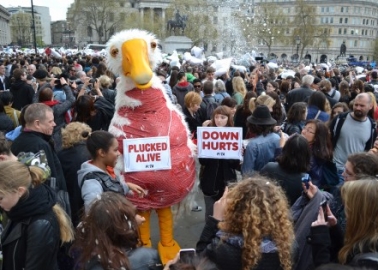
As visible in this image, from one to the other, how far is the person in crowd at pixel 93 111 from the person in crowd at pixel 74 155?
1237mm

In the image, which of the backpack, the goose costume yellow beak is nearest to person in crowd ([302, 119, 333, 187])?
the goose costume yellow beak

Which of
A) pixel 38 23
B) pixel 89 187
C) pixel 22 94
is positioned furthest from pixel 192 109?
pixel 38 23

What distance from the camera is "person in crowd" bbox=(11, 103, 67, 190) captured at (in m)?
3.45

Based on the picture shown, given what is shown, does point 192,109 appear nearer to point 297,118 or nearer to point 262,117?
point 297,118

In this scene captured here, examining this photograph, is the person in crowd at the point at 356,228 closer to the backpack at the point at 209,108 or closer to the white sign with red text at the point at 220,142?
the white sign with red text at the point at 220,142

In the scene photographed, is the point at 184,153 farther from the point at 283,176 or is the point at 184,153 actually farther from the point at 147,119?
the point at 283,176

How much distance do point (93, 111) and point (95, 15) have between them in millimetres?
70668

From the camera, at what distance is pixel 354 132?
180 inches

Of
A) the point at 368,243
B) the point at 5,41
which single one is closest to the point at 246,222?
the point at 368,243

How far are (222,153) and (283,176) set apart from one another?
0.94 m

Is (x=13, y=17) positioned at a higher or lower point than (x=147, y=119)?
higher

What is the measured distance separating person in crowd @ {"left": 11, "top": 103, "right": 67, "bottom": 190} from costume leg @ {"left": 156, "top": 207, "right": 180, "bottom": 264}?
1142 millimetres

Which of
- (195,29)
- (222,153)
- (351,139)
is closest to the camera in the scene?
(222,153)

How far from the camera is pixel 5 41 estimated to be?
87250mm
